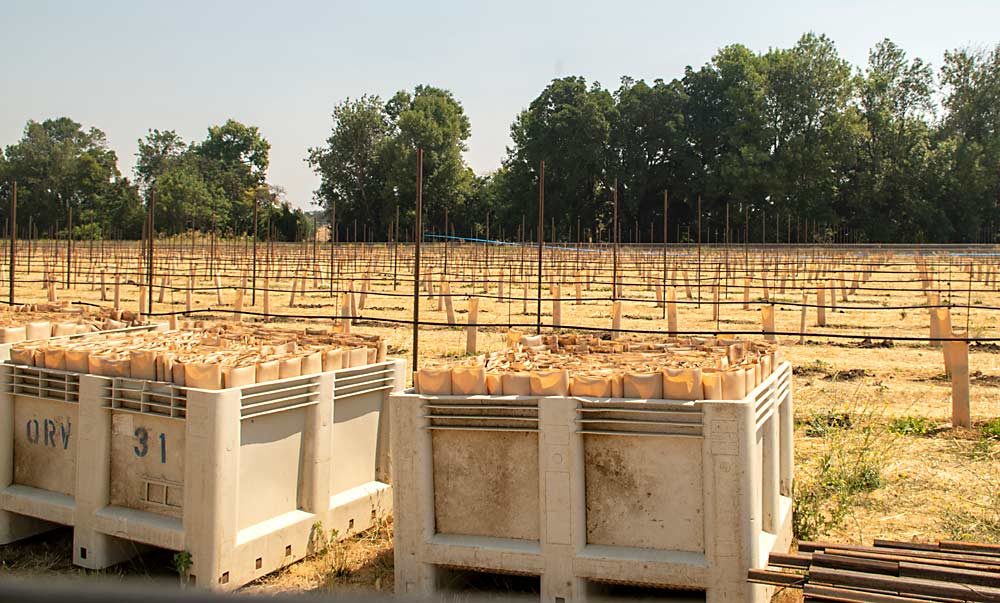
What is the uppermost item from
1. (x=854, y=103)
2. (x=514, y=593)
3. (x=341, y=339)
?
(x=854, y=103)

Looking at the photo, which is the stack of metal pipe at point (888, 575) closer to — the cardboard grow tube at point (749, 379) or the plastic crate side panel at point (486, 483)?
the cardboard grow tube at point (749, 379)

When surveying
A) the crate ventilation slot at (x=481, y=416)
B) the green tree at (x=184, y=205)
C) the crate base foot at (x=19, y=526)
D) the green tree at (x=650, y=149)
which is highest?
the green tree at (x=650, y=149)

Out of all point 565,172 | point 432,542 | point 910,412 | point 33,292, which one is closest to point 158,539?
point 432,542

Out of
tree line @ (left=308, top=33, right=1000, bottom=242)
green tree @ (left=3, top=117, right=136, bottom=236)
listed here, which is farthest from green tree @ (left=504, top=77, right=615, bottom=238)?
green tree @ (left=3, top=117, right=136, bottom=236)

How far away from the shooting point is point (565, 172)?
1938 inches

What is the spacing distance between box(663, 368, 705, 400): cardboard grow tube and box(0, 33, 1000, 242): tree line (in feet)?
127

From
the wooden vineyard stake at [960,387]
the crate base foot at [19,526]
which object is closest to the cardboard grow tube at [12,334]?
the crate base foot at [19,526]

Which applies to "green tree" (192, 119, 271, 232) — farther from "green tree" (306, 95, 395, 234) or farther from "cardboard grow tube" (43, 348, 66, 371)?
"cardboard grow tube" (43, 348, 66, 371)

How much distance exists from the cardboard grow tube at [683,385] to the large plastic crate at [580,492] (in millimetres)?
63

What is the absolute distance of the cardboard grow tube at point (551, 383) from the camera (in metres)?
3.75

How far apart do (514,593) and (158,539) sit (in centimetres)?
158

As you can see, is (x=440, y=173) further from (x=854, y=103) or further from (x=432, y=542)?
(x=432, y=542)

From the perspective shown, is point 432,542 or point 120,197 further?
point 120,197

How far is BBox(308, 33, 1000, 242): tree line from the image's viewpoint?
44.5m
